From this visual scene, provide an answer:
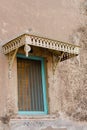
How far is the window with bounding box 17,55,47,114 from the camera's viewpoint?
778cm

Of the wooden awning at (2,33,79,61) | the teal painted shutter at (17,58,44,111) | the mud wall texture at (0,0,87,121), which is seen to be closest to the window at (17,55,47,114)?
the teal painted shutter at (17,58,44,111)

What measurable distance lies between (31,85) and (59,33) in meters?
1.88

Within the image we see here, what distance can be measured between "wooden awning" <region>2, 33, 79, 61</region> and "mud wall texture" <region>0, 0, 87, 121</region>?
1.09 ft

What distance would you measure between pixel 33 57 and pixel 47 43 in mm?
843

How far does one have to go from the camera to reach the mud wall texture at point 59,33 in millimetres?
7770

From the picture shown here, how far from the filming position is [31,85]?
8.05m

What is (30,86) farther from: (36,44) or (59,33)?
(59,33)

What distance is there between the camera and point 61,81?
28.8 ft

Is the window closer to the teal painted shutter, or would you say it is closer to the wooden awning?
the teal painted shutter

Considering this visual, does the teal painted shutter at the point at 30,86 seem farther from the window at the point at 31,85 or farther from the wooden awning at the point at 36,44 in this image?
the wooden awning at the point at 36,44

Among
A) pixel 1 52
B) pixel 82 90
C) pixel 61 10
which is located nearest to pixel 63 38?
pixel 61 10

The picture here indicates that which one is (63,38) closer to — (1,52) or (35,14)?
(35,14)

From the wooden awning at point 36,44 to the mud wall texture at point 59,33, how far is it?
33cm

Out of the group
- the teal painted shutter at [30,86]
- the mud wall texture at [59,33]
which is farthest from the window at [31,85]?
the mud wall texture at [59,33]
